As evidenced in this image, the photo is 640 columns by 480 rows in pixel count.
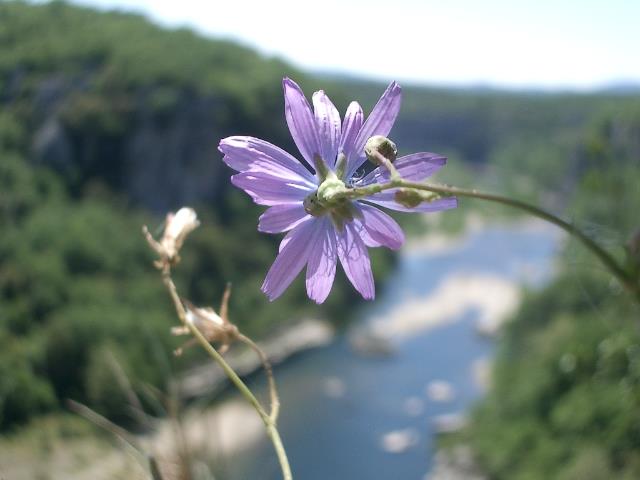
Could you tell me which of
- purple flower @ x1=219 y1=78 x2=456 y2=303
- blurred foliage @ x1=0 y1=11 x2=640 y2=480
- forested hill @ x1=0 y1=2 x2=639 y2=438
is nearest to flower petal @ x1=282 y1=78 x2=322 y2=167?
purple flower @ x1=219 y1=78 x2=456 y2=303

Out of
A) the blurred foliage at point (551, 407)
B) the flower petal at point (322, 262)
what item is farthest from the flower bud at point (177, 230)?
the blurred foliage at point (551, 407)

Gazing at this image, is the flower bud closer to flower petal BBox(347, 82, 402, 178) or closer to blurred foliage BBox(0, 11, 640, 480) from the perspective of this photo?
flower petal BBox(347, 82, 402, 178)

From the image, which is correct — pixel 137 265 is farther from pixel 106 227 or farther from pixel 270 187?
pixel 270 187

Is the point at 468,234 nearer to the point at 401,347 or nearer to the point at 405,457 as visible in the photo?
the point at 401,347

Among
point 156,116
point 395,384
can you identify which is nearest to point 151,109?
point 156,116

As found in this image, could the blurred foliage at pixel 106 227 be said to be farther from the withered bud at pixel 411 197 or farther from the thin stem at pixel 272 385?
the withered bud at pixel 411 197

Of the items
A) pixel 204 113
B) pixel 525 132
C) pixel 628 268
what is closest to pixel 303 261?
pixel 628 268
